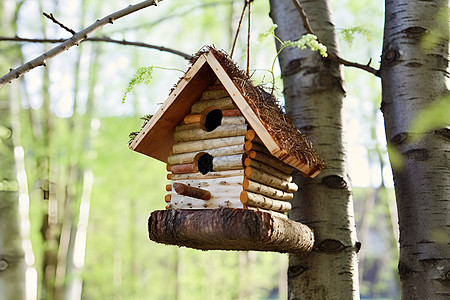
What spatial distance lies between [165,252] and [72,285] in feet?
48.1

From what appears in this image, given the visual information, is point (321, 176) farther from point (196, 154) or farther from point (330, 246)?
point (196, 154)

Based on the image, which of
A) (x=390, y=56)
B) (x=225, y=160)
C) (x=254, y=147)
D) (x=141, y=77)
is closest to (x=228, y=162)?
(x=225, y=160)

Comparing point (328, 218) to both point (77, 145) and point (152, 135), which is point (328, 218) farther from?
point (77, 145)

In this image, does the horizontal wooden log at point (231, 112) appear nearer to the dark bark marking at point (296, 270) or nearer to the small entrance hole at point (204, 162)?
the small entrance hole at point (204, 162)

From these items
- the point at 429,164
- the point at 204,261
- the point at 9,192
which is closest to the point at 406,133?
the point at 429,164

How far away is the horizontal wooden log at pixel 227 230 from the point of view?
1771 mm

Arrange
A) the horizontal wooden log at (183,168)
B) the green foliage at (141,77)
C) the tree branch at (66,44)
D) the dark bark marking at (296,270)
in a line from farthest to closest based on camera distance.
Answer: the dark bark marking at (296,270) → the horizontal wooden log at (183,168) → the green foliage at (141,77) → the tree branch at (66,44)

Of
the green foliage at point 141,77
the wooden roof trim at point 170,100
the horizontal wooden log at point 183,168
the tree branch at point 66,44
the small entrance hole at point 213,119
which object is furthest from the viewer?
the small entrance hole at point 213,119

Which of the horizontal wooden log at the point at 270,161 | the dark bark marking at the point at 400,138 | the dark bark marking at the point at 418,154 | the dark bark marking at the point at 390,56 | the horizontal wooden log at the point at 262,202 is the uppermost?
the dark bark marking at the point at 390,56

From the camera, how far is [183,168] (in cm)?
215

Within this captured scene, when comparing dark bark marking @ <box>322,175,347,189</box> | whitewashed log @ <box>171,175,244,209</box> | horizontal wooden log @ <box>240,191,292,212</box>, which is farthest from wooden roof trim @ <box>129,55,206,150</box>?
dark bark marking @ <box>322,175,347,189</box>

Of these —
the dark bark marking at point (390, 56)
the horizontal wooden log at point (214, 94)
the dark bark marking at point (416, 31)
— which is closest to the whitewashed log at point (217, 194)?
the horizontal wooden log at point (214, 94)

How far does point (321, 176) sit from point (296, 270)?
1.57 feet

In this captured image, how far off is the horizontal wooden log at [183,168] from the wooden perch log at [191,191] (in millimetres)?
162
